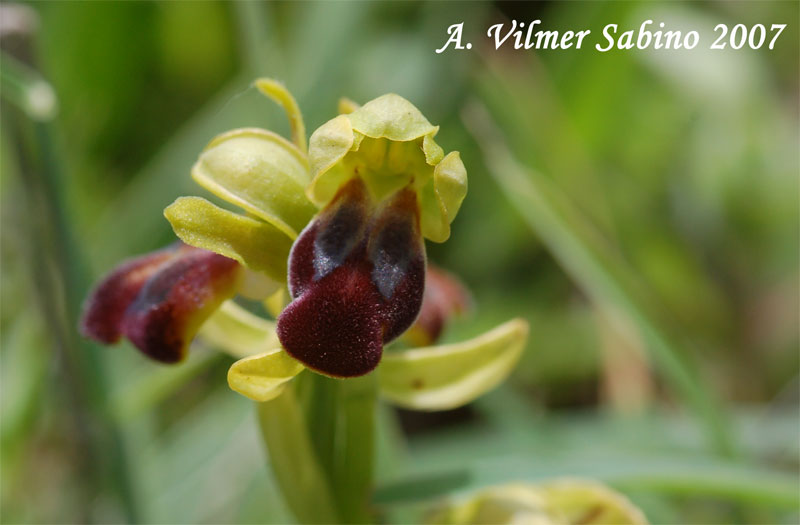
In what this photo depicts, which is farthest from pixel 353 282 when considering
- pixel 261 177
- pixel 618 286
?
pixel 618 286

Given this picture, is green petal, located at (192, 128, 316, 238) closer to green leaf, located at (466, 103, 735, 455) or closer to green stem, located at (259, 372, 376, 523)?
green stem, located at (259, 372, 376, 523)

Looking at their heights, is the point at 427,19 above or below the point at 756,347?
above

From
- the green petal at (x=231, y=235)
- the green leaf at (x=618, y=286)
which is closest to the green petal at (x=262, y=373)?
the green petal at (x=231, y=235)

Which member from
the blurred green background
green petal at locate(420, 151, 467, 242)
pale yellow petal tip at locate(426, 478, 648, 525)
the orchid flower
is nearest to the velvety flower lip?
the orchid flower

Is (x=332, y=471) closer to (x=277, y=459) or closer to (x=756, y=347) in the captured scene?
(x=277, y=459)

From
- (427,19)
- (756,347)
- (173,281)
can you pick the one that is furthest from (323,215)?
(756,347)

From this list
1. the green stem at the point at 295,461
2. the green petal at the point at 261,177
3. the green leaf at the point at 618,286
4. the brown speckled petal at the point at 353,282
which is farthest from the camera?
the green leaf at the point at 618,286

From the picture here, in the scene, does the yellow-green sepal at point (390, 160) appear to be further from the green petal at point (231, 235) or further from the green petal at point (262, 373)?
the green petal at point (262, 373)

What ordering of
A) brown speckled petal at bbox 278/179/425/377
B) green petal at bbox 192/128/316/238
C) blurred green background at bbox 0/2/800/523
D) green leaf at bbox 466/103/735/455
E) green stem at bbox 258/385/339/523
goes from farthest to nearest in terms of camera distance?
blurred green background at bbox 0/2/800/523 → green leaf at bbox 466/103/735/455 → green stem at bbox 258/385/339/523 → green petal at bbox 192/128/316/238 → brown speckled petal at bbox 278/179/425/377
